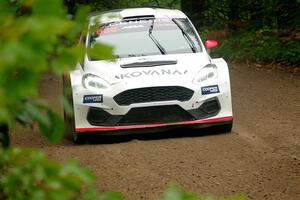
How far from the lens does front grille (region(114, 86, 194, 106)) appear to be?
351 inches

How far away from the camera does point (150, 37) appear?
1013 centimetres

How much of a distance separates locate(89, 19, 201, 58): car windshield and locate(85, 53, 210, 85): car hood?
340mm

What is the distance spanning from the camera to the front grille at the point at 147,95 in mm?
8906

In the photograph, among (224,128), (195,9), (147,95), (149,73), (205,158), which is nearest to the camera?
(205,158)

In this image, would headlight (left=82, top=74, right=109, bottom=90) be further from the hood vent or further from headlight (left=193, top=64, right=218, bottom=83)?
headlight (left=193, top=64, right=218, bottom=83)

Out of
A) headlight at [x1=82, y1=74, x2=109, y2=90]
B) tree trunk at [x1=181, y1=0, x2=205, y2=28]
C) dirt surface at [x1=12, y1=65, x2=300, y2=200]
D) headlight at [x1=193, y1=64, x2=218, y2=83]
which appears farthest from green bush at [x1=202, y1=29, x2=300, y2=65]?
headlight at [x1=82, y1=74, x2=109, y2=90]

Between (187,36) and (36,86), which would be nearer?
(36,86)

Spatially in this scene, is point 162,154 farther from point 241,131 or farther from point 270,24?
point 270,24

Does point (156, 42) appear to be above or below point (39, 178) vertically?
below

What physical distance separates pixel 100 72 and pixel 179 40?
156 centimetres

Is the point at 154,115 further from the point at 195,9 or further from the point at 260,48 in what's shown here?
the point at 195,9

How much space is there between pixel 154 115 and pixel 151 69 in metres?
0.63

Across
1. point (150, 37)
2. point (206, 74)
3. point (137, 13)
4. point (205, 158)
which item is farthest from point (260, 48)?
point (205, 158)

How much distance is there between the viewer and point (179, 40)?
10141mm
